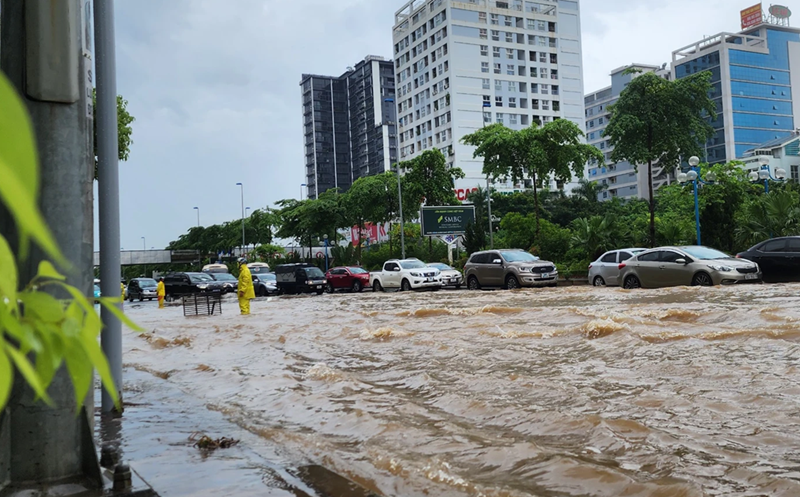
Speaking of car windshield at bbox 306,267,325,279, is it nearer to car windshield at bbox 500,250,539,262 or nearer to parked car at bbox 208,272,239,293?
parked car at bbox 208,272,239,293

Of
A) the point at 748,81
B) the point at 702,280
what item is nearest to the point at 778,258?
the point at 702,280

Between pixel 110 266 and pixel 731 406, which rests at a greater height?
pixel 110 266

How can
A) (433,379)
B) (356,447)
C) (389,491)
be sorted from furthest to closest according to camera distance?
1. (433,379)
2. (356,447)
3. (389,491)

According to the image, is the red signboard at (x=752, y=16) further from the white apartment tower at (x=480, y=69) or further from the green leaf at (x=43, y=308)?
the green leaf at (x=43, y=308)

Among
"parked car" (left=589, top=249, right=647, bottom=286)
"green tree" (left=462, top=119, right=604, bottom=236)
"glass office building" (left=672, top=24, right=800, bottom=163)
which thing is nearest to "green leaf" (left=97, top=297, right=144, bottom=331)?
"parked car" (left=589, top=249, right=647, bottom=286)

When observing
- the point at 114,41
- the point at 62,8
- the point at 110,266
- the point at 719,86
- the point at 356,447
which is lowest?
the point at 356,447

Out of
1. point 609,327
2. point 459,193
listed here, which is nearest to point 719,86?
point 459,193

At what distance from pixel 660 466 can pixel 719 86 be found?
109 m

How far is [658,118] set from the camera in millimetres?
31859

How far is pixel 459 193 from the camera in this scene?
79625 mm

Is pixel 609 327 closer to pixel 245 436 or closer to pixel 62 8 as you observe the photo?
pixel 245 436

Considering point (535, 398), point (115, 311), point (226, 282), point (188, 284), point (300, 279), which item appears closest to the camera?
point (115, 311)

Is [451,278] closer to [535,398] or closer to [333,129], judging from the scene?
[535,398]

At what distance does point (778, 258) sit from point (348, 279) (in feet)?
74.2
